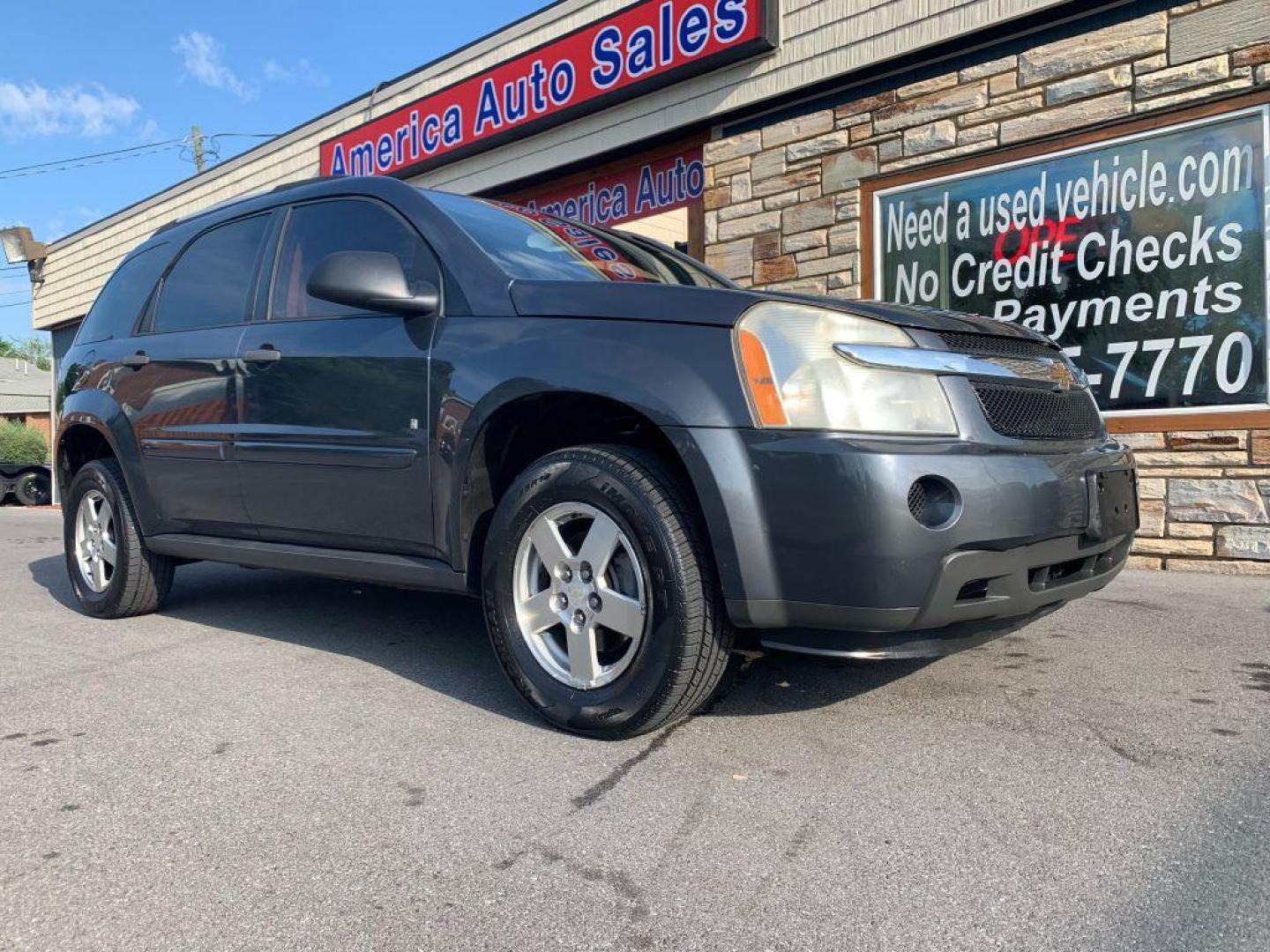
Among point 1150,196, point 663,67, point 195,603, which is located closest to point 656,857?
point 195,603

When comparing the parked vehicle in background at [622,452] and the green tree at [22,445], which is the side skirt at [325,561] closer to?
the parked vehicle in background at [622,452]

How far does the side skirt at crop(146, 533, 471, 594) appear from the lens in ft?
10.5

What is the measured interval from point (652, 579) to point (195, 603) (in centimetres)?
341

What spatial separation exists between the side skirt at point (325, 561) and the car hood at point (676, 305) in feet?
2.99

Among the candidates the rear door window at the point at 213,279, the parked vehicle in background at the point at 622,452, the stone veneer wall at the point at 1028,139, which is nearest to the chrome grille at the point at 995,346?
the parked vehicle in background at the point at 622,452

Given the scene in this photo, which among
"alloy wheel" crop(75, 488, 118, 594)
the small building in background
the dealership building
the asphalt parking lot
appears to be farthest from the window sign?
the small building in background

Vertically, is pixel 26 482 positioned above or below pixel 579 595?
below

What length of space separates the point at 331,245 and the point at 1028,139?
476cm

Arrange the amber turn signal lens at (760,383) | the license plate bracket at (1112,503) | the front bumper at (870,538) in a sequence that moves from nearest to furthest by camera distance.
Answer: the front bumper at (870,538)
the amber turn signal lens at (760,383)
the license plate bracket at (1112,503)

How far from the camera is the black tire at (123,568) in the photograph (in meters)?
4.48

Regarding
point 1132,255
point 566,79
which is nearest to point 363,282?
point 1132,255

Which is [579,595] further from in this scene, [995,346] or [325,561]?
[995,346]

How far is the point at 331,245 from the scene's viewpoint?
377 cm

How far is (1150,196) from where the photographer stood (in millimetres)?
5926
